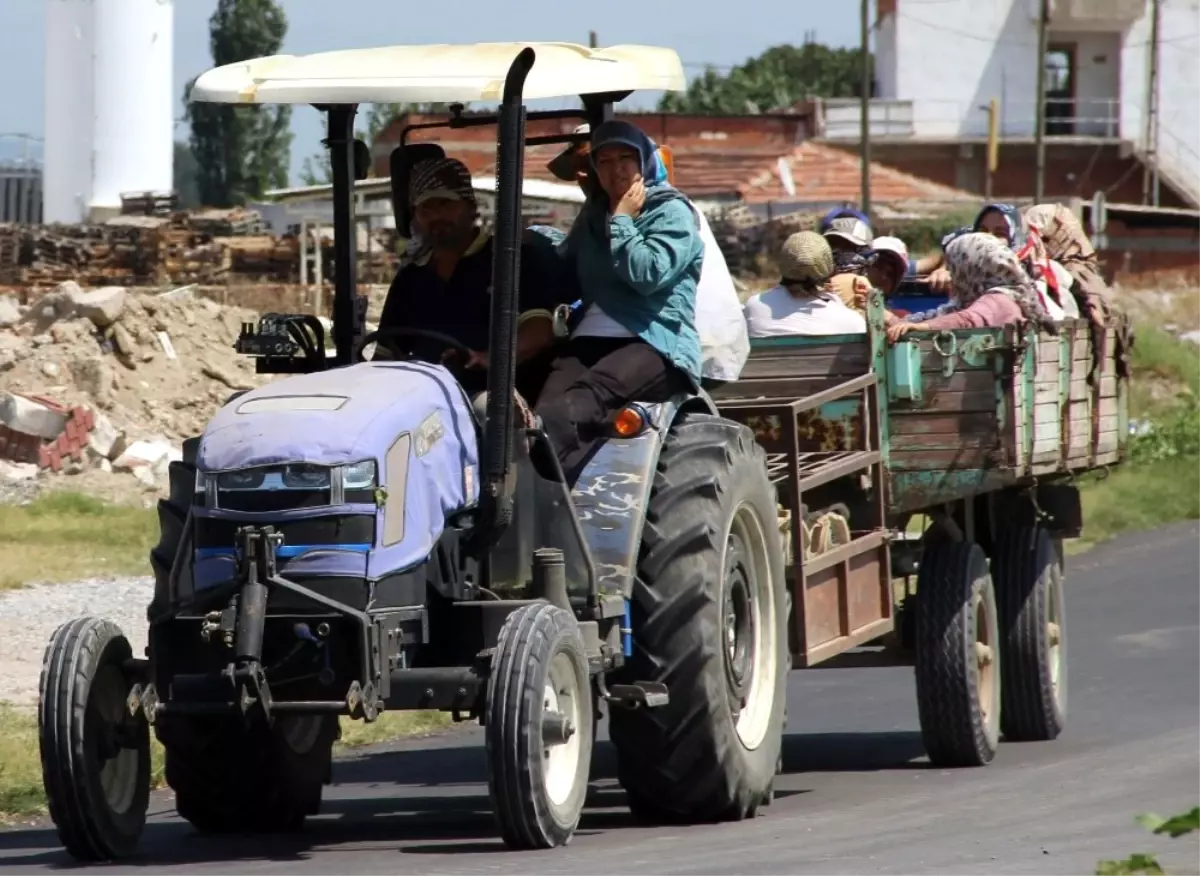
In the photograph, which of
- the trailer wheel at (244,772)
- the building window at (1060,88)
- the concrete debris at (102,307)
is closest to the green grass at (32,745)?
the trailer wheel at (244,772)

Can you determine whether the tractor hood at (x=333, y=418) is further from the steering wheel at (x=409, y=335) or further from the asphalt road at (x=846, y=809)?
the asphalt road at (x=846, y=809)

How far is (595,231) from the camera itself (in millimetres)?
8555

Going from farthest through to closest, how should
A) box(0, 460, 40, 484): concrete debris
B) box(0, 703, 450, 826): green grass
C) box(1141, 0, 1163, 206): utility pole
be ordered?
1. box(1141, 0, 1163, 206): utility pole
2. box(0, 460, 40, 484): concrete debris
3. box(0, 703, 450, 826): green grass

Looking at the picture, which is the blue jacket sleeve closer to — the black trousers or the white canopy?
the black trousers

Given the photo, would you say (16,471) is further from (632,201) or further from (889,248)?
(632,201)

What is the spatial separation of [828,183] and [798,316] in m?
51.4

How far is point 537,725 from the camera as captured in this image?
7.18 m

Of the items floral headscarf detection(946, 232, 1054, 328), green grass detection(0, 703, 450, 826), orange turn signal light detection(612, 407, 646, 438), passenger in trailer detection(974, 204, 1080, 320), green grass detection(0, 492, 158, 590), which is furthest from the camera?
green grass detection(0, 492, 158, 590)

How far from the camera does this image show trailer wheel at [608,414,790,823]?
806 centimetres

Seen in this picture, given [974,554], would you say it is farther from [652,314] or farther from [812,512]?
[652,314]

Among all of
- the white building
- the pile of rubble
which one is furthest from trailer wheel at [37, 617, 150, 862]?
the white building

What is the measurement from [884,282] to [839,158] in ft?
169

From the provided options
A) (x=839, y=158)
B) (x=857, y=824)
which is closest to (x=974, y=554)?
(x=857, y=824)

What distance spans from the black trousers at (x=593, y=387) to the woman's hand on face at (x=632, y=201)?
42cm
